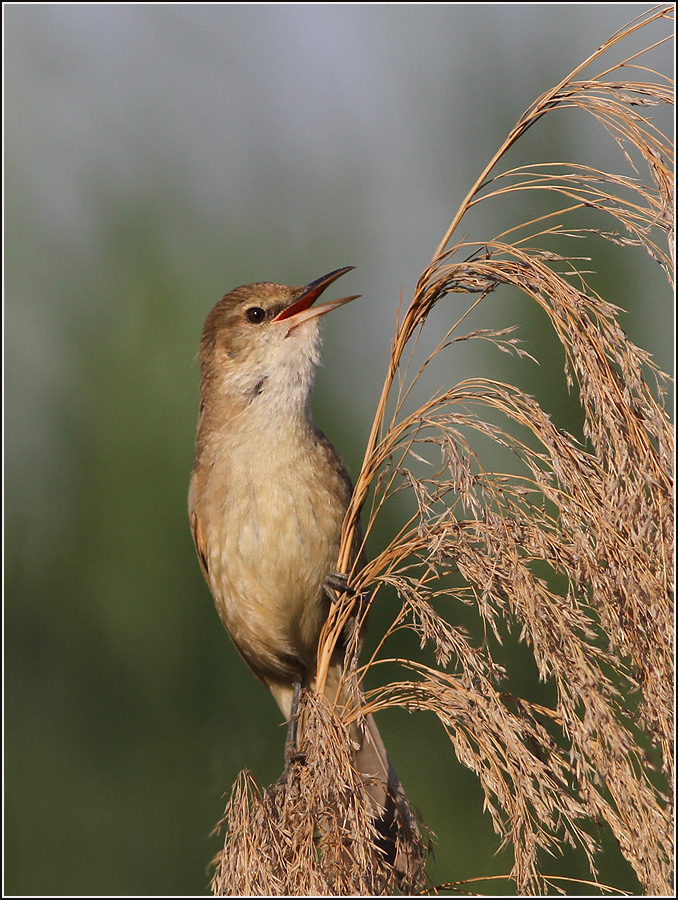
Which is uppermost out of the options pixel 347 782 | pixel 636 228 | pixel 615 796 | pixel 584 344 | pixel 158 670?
pixel 636 228

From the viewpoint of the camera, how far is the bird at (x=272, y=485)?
304 cm

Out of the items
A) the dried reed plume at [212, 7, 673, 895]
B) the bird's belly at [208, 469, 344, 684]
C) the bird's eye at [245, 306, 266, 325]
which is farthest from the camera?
the bird's eye at [245, 306, 266, 325]

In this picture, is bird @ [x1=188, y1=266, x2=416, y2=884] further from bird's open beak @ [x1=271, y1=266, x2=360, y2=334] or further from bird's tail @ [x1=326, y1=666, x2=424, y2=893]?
bird's tail @ [x1=326, y1=666, x2=424, y2=893]

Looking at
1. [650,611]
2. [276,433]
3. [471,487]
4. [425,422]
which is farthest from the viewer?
[276,433]

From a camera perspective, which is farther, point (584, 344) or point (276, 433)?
point (276, 433)

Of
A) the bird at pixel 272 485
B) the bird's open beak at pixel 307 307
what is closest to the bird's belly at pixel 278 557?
the bird at pixel 272 485

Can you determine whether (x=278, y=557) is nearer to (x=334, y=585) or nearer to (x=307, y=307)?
(x=334, y=585)

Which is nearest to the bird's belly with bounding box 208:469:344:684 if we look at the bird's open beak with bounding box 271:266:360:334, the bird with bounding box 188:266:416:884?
the bird with bounding box 188:266:416:884

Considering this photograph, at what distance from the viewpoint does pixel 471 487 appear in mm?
2064

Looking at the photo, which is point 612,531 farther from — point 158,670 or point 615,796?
point 158,670

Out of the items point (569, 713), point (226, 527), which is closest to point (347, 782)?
point (569, 713)

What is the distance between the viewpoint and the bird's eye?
329cm

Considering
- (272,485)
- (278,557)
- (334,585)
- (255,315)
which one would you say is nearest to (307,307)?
(255,315)

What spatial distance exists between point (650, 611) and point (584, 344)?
63cm
